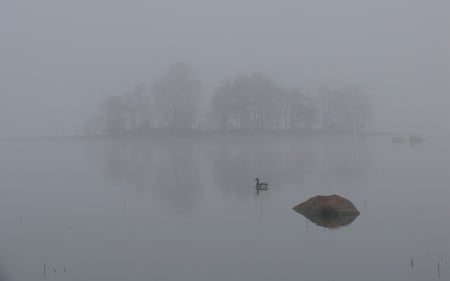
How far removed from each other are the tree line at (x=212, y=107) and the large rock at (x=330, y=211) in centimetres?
8415

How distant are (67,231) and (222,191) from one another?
14.4 meters

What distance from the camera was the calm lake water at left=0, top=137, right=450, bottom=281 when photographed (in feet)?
53.1

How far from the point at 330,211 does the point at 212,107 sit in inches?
3563

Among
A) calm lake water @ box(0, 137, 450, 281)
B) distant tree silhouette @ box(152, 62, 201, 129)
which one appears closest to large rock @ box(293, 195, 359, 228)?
calm lake water @ box(0, 137, 450, 281)

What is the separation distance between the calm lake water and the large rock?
60cm

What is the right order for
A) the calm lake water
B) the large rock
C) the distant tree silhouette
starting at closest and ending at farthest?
1. the calm lake water
2. the large rock
3. the distant tree silhouette

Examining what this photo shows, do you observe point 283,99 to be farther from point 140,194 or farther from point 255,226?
point 255,226

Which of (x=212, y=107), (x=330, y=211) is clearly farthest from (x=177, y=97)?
(x=330, y=211)

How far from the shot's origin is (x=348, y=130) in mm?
132375

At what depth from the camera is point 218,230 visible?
21.9 metres

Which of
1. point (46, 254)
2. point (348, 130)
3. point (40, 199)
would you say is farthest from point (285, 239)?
point (348, 130)

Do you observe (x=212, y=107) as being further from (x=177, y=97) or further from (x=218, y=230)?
(x=218, y=230)

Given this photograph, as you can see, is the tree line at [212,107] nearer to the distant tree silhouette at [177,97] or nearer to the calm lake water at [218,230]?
the distant tree silhouette at [177,97]

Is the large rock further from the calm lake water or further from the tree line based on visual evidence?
the tree line
